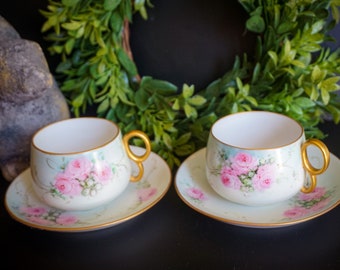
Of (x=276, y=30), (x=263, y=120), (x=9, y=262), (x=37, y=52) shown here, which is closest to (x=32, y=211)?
(x=9, y=262)

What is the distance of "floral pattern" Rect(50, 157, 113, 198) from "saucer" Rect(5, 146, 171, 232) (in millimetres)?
32

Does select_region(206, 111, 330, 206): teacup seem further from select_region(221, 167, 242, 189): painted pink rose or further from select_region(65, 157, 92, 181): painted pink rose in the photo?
select_region(65, 157, 92, 181): painted pink rose

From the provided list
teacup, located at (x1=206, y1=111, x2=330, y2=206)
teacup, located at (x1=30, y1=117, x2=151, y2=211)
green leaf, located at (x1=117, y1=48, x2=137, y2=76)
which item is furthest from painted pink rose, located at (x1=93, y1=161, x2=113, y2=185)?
green leaf, located at (x1=117, y1=48, x2=137, y2=76)

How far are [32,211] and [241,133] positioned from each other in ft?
0.92

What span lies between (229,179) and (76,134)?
0.73ft

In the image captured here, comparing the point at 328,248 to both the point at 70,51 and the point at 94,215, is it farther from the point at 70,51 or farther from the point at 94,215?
the point at 70,51

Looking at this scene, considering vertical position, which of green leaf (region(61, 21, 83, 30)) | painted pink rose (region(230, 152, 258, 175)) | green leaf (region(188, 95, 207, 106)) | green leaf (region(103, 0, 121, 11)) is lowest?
green leaf (region(188, 95, 207, 106))

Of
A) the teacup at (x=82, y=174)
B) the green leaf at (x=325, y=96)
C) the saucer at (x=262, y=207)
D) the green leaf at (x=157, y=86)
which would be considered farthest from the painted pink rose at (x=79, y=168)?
the green leaf at (x=325, y=96)

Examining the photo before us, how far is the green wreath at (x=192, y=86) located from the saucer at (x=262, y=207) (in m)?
0.09

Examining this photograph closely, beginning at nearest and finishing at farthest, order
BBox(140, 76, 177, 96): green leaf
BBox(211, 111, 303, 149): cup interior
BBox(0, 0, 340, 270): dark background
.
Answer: BBox(0, 0, 340, 270): dark background, BBox(211, 111, 303, 149): cup interior, BBox(140, 76, 177, 96): green leaf

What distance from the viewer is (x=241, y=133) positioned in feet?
1.86

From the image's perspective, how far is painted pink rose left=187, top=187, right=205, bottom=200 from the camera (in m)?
0.51

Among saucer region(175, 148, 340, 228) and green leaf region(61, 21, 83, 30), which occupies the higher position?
green leaf region(61, 21, 83, 30)

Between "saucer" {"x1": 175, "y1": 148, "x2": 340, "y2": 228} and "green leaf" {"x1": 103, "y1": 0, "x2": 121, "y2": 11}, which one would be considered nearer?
"saucer" {"x1": 175, "y1": 148, "x2": 340, "y2": 228}
